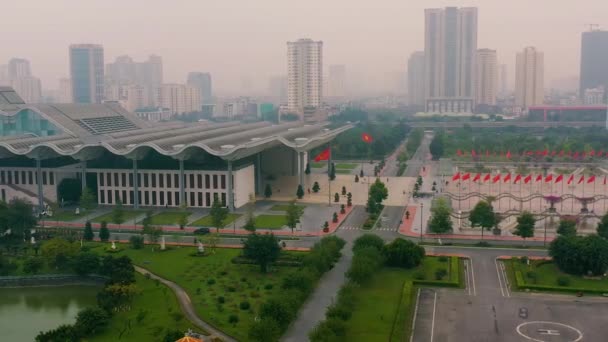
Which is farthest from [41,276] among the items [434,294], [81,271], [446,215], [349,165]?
[349,165]

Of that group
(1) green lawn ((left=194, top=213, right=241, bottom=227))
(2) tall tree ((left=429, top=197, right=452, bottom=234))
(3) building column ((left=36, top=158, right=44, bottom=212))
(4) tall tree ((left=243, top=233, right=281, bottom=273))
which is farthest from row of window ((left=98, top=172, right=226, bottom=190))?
(4) tall tree ((left=243, top=233, right=281, bottom=273))

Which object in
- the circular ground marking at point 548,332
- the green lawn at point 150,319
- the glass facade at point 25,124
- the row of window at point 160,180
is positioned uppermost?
the glass facade at point 25,124

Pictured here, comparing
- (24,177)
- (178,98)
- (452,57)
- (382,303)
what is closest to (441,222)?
(382,303)

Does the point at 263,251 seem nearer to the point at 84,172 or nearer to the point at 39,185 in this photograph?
the point at 84,172

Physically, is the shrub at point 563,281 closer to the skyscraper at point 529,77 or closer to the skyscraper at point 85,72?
the skyscraper at point 85,72

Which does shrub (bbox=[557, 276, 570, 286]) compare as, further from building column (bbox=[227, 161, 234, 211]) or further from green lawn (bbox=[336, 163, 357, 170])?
green lawn (bbox=[336, 163, 357, 170])


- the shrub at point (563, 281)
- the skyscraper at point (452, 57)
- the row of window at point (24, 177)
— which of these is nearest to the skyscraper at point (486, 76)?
the skyscraper at point (452, 57)

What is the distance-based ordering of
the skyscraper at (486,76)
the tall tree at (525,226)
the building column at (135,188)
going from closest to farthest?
the tall tree at (525,226) → the building column at (135,188) → the skyscraper at (486,76)
